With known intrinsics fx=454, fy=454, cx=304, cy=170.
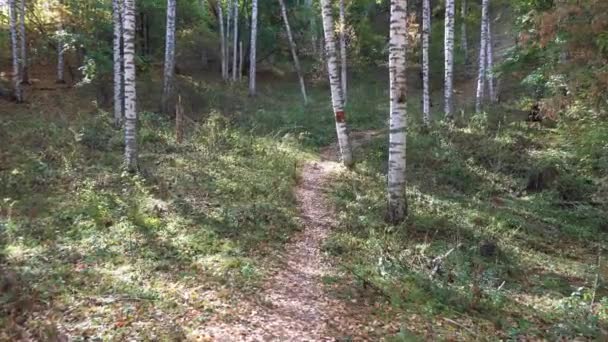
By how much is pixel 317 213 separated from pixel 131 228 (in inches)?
146

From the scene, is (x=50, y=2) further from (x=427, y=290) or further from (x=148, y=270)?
(x=427, y=290)

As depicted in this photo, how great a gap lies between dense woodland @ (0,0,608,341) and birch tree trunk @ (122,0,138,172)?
50mm

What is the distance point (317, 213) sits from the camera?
953cm

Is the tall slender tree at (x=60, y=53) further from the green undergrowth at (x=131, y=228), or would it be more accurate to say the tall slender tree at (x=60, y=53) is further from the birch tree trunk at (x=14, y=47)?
the green undergrowth at (x=131, y=228)

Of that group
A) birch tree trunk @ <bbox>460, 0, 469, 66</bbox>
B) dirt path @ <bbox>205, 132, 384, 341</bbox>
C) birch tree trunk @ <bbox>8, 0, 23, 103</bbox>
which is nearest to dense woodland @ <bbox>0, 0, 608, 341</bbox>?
dirt path @ <bbox>205, 132, 384, 341</bbox>

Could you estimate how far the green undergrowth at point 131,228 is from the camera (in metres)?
5.22

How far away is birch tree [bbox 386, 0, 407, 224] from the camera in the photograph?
8.55 metres

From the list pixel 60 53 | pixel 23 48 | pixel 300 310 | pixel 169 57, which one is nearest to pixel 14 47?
pixel 23 48

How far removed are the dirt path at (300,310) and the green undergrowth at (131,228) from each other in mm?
332

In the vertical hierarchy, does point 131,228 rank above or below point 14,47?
below

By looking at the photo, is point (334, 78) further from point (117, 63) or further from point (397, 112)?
point (117, 63)

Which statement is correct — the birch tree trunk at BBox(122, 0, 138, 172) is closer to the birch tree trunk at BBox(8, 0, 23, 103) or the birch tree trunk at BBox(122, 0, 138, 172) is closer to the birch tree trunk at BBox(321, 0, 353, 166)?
the birch tree trunk at BBox(321, 0, 353, 166)

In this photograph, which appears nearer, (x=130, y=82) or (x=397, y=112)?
(x=397, y=112)

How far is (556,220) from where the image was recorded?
1045 cm
